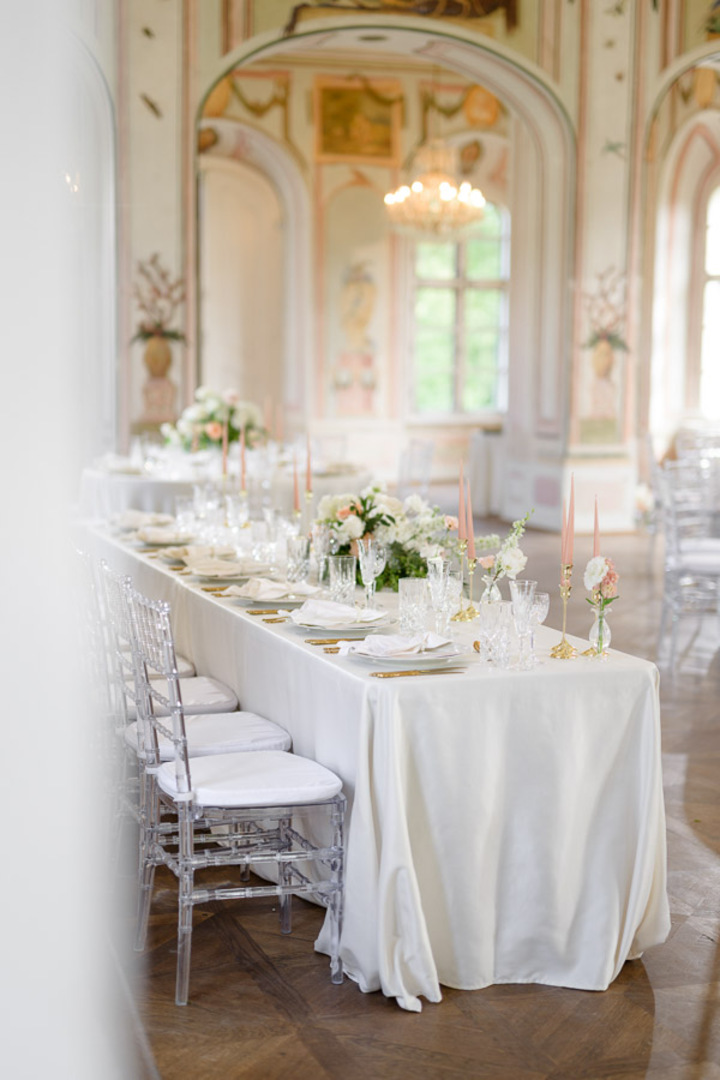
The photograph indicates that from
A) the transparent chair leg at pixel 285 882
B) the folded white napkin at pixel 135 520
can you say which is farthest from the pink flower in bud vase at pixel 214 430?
the transparent chair leg at pixel 285 882

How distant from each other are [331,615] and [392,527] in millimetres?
663

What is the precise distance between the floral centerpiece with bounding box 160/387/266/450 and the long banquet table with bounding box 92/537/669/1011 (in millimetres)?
5320

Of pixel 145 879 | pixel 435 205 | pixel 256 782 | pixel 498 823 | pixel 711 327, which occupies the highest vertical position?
pixel 435 205

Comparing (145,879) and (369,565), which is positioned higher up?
(369,565)

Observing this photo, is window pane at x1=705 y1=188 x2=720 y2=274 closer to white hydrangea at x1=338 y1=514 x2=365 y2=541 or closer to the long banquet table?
white hydrangea at x1=338 y1=514 x2=365 y2=541

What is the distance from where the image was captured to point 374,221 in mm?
15156

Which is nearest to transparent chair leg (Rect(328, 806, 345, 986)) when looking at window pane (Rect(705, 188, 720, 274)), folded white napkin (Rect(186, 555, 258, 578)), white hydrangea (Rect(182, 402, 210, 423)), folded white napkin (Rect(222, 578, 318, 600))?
folded white napkin (Rect(222, 578, 318, 600))

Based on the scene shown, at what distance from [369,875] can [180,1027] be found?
0.54 meters

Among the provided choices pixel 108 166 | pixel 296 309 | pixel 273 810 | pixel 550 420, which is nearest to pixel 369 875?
pixel 273 810

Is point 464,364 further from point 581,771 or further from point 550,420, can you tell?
point 581,771

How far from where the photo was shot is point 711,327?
15.3 metres

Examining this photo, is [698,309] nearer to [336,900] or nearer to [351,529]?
[351,529]

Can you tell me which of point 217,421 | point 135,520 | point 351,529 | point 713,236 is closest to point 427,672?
point 351,529

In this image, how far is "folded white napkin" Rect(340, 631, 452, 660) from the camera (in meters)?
3.09
